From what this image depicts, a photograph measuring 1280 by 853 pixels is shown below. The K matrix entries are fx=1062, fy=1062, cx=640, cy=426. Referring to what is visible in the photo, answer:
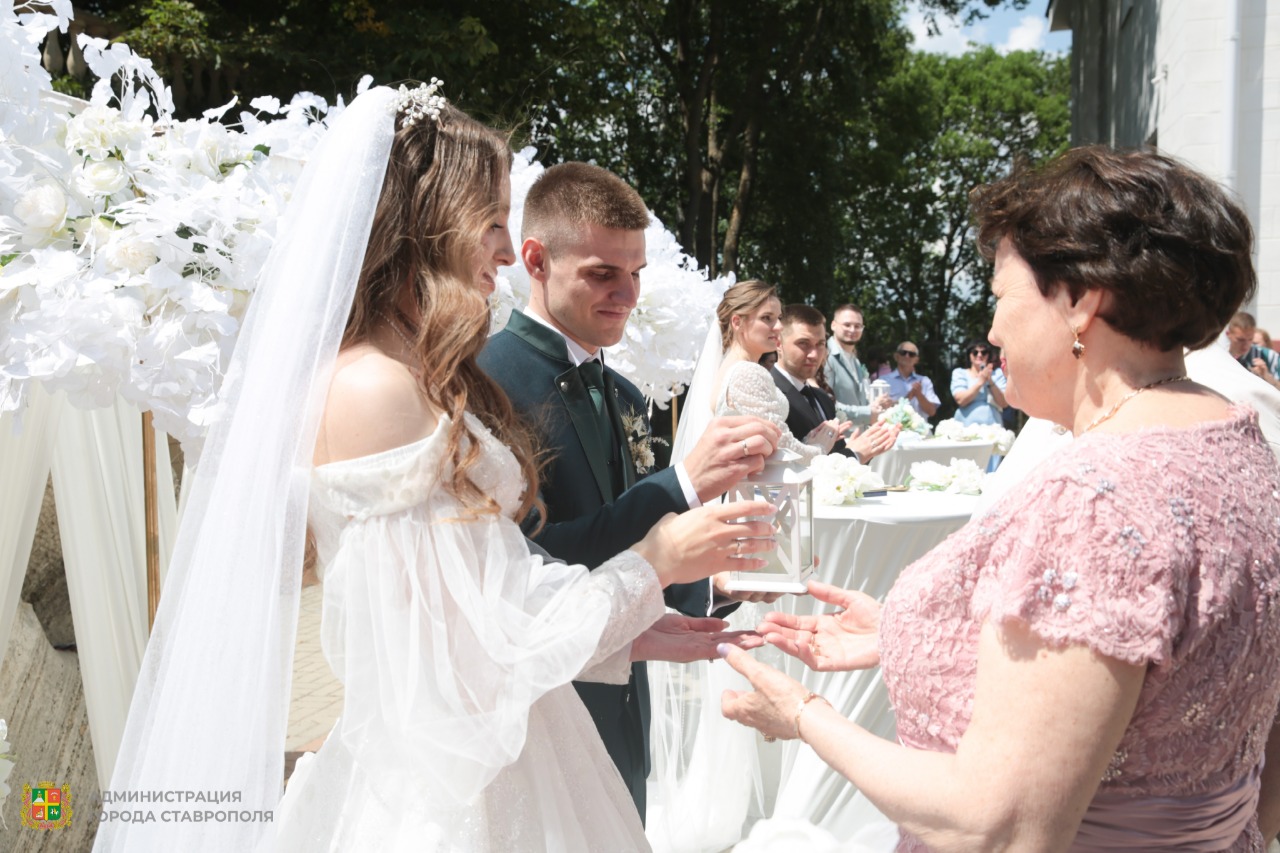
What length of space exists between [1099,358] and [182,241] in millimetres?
2018

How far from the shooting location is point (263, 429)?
6.35 ft

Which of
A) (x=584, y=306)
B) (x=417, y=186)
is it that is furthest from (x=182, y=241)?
(x=584, y=306)

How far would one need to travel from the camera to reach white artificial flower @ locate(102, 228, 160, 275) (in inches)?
97.5

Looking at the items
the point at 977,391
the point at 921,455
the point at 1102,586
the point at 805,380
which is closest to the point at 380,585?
the point at 1102,586

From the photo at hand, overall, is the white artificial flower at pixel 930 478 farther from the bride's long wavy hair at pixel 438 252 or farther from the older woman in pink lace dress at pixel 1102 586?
the bride's long wavy hair at pixel 438 252

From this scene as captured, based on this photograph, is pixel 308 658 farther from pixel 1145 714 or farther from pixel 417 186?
pixel 1145 714

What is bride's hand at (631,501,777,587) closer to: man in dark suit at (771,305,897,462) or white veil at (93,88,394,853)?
white veil at (93,88,394,853)

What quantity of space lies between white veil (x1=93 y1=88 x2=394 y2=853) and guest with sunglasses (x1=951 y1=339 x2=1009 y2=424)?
32.3ft

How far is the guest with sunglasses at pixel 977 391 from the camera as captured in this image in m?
11.1

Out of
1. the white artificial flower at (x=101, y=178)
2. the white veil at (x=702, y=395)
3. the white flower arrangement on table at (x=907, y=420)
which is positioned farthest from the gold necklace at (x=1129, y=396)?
the white flower arrangement on table at (x=907, y=420)

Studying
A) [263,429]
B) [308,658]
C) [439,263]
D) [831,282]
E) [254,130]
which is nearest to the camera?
[263,429]

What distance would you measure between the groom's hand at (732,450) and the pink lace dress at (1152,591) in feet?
2.14

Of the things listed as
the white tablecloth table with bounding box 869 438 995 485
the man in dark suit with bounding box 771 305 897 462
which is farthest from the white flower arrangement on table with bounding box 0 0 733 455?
the white tablecloth table with bounding box 869 438 995 485

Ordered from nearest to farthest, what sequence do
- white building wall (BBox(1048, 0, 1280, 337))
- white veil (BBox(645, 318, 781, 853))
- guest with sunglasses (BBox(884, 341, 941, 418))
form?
1. white veil (BBox(645, 318, 781, 853))
2. white building wall (BBox(1048, 0, 1280, 337))
3. guest with sunglasses (BBox(884, 341, 941, 418))
